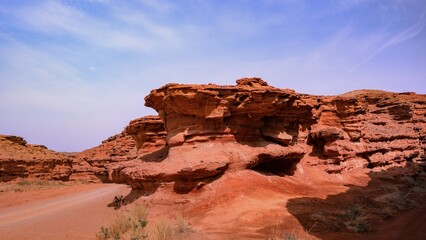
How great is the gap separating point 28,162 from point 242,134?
928 inches

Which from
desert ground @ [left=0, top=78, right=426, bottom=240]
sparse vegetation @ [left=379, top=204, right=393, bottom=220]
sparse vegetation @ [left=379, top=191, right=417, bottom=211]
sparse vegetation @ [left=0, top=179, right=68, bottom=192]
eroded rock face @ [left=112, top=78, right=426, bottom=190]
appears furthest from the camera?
sparse vegetation @ [left=0, top=179, right=68, bottom=192]

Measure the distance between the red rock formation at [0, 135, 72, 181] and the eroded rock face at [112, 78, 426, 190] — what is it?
49.9 ft

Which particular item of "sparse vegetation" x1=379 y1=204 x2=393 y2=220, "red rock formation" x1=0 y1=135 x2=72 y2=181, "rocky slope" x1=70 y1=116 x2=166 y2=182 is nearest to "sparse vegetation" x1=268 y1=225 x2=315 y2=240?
"sparse vegetation" x1=379 y1=204 x2=393 y2=220

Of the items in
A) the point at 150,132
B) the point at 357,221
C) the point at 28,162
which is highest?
the point at 150,132

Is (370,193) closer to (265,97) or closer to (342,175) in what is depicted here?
(342,175)

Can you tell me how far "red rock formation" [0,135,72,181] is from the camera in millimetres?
26562

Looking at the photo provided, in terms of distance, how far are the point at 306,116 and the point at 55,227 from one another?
37.6 ft

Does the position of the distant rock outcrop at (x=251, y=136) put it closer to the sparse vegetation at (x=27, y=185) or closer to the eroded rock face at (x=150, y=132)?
Answer: the eroded rock face at (x=150, y=132)

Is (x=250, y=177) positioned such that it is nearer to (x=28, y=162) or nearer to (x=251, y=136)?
(x=251, y=136)

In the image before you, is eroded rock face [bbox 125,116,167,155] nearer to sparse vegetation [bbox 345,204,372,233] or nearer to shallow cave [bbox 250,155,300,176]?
shallow cave [bbox 250,155,300,176]

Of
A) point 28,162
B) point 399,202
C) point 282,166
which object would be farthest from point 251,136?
point 28,162

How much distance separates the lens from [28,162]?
92.2 feet

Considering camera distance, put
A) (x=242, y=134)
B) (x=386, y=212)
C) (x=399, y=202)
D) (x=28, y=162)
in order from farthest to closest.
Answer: (x=28, y=162), (x=242, y=134), (x=399, y=202), (x=386, y=212)

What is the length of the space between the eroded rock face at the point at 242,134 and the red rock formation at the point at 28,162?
49.9ft
